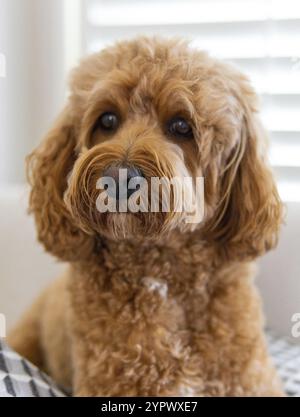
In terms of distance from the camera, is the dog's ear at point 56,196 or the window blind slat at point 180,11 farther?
the window blind slat at point 180,11

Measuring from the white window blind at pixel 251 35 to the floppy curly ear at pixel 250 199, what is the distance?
0.71 feet

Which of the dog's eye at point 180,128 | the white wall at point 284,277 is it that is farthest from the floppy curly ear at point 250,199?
the white wall at point 284,277

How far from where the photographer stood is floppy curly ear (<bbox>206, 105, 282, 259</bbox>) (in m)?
1.20

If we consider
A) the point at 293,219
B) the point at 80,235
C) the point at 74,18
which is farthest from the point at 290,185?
the point at 74,18

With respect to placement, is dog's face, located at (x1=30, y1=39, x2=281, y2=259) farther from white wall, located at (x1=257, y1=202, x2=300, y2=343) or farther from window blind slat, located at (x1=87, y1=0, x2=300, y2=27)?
window blind slat, located at (x1=87, y1=0, x2=300, y2=27)

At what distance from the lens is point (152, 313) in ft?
3.89

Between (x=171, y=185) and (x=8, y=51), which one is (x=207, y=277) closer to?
(x=171, y=185)

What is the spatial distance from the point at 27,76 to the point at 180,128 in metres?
1.05
